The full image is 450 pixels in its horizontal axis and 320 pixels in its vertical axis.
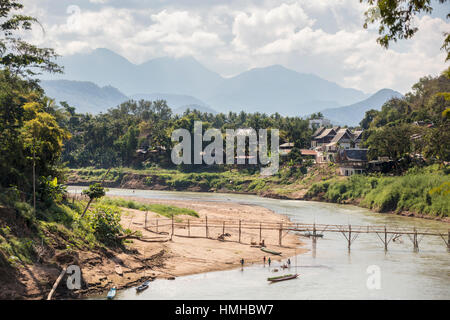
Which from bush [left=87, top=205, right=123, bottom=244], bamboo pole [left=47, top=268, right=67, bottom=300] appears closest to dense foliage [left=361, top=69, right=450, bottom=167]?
bush [left=87, top=205, right=123, bottom=244]

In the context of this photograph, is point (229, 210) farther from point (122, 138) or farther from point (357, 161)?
point (122, 138)

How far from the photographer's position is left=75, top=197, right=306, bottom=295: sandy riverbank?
33781 millimetres

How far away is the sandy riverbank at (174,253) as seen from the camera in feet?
111

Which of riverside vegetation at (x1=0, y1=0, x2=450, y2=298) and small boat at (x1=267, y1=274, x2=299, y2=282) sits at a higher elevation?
riverside vegetation at (x1=0, y1=0, x2=450, y2=298)

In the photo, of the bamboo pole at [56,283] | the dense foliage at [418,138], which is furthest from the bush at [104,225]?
the dense foliage at [418,138]

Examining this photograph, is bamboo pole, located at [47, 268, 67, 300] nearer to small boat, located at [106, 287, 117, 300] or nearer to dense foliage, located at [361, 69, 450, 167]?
small boat, located at [106, 287, 117, 300]

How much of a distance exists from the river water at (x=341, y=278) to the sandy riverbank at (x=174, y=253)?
4.94 feet

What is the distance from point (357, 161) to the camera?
324ft

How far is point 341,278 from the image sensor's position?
124ft

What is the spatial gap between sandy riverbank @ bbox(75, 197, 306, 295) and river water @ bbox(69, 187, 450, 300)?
151cm

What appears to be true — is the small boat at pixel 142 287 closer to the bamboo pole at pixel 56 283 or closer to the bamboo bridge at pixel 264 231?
the bamboo pole at pixel 56 283
